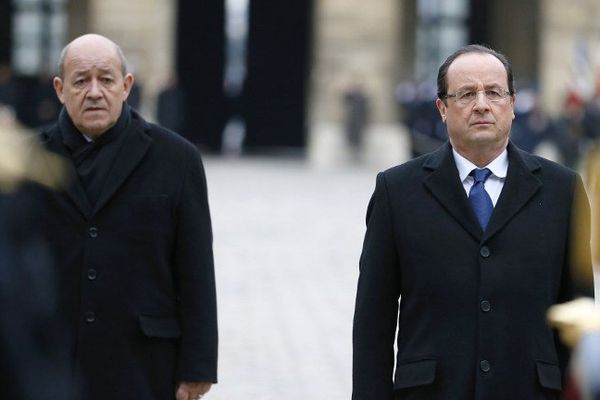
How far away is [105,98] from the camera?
5.13 metres

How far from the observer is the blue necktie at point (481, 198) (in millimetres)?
4508

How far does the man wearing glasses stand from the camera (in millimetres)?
4395

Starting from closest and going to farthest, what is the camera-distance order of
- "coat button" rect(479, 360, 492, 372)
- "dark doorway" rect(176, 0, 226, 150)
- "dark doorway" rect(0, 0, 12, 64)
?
"coat button" rect(479, 360, 492, 372), "dark doorway" rect(176, 0, 226, 150), "dark doorway" rect(0, 0, 12, 64)

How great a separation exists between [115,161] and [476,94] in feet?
4.03

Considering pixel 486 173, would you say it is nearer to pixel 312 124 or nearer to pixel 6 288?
pixel 6 288

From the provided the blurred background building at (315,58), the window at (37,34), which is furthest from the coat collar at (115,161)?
the window at (37,34)

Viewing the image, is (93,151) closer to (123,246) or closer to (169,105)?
(123,246)

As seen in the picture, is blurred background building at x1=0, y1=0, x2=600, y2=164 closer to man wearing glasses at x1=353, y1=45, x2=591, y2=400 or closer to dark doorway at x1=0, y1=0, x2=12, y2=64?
dark doorway at x1=0, y1=0, x2=12, y2=64

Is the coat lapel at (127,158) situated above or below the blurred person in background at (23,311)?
above

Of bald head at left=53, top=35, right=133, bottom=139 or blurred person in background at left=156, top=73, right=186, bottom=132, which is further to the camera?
blurred person in background at left=156, top=73, right=186, bottom=132

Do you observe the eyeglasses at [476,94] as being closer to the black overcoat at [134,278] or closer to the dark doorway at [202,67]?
the black overcoat at [134,278]

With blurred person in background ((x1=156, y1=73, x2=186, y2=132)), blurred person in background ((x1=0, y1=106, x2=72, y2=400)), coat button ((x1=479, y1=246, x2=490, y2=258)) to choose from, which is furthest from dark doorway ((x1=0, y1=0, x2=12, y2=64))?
blurred person in background ((x1=0, y1=106, x2=72, y2=400))

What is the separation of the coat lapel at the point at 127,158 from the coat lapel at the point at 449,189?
1003mm

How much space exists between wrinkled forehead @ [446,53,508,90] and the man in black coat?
3.34 feet
